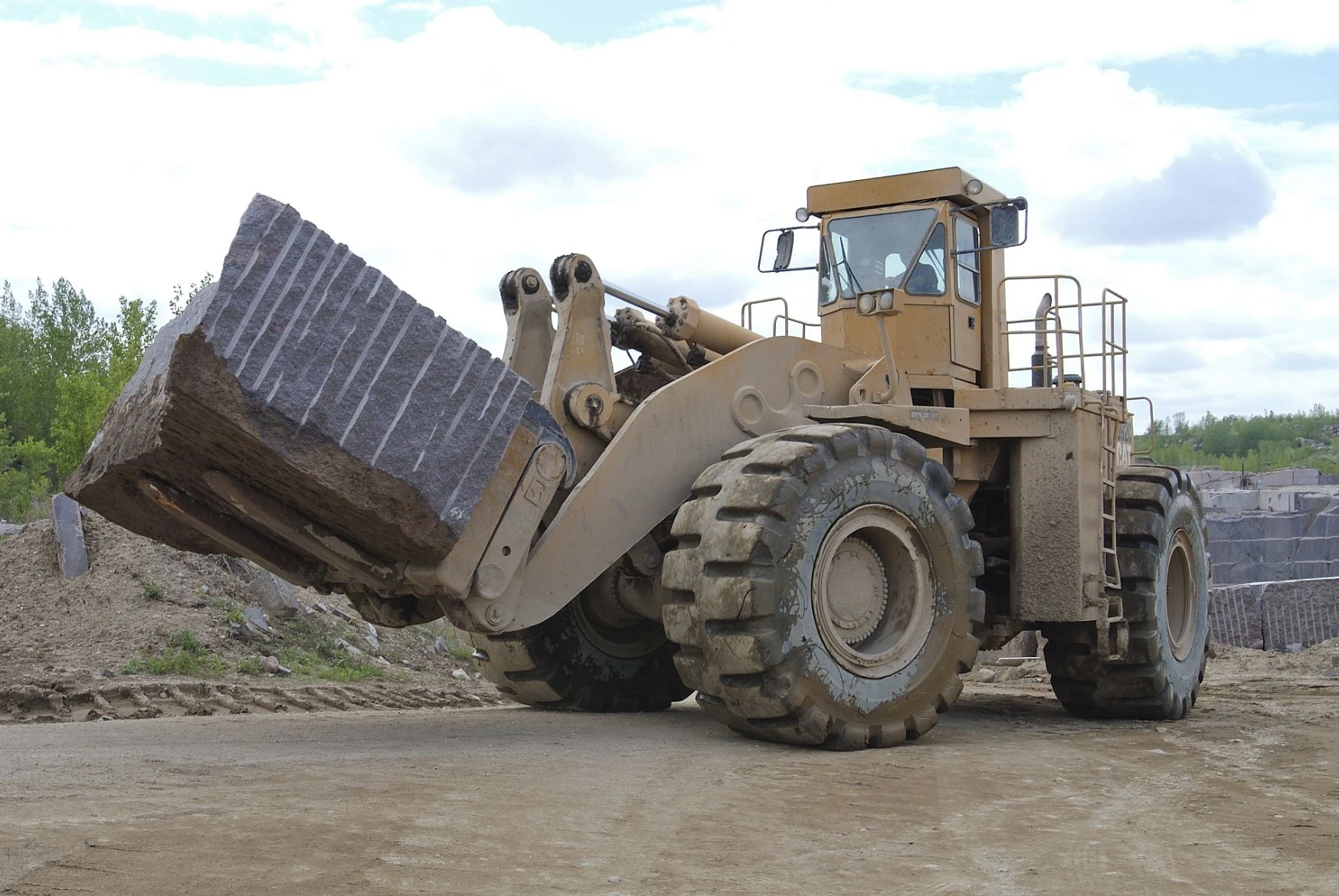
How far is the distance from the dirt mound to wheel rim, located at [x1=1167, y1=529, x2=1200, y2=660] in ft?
18.8

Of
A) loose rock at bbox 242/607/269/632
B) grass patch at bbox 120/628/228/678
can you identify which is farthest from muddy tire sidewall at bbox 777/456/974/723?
loose rock at bbox 242/607/269/632

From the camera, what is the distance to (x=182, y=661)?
1205cm

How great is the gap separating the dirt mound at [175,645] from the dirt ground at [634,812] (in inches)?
87.4

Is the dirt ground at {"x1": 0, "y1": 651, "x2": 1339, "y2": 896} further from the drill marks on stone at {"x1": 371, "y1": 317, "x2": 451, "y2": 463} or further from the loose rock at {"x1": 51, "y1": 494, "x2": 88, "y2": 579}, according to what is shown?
the loose rock at {"x1": 51, "y1": 494, "x2": 88, "y2": 579}

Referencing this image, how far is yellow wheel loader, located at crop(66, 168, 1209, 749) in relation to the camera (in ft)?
21.4

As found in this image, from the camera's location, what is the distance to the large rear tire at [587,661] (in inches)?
376

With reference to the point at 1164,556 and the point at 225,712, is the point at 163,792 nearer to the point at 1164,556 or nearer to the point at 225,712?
the point at 225,712

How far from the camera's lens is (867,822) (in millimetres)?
5770

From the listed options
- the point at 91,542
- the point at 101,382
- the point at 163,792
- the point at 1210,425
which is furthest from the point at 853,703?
the point at 1210,425

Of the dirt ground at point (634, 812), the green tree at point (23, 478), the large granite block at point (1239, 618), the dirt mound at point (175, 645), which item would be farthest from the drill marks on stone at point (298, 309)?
the green tree at point (23, 478)

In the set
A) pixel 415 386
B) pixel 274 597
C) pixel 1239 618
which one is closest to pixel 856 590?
pixel 415 386

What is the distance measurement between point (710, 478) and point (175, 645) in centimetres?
666

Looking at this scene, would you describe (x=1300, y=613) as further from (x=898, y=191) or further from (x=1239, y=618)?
(x=898, y=191)

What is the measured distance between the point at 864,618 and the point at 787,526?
1.08 metres
